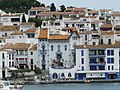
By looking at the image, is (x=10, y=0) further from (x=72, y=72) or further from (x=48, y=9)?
(x=72, y=72)

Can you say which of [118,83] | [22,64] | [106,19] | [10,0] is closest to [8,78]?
[22,64]

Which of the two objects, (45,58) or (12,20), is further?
(12,20)

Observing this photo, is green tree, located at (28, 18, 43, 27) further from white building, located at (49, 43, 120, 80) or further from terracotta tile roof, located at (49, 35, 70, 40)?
white building, located at (49, 43, 120, 80)

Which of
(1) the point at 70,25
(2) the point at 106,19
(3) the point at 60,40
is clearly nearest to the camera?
(3) the point at 60,40

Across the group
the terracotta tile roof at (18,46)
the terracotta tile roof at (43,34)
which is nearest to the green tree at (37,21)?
the terracotta tile roof at (18,46)

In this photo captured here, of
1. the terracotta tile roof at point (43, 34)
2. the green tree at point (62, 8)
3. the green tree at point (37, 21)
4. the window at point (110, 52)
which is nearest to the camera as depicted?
the window at point (110, 52)

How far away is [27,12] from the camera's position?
266 ft

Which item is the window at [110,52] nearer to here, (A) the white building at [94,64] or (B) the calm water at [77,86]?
(A) the white building at [94,64]

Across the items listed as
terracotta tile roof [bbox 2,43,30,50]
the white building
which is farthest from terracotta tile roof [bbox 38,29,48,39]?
the white building

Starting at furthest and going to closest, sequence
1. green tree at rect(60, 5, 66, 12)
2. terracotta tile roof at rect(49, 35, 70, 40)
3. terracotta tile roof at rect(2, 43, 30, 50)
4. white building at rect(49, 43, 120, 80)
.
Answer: green tree at rect(60, 5, 66, 12) < terracotta tile roof at rect(2, 43, 30, 50) < terracotta tile roof at rect(49, 35, 70, 40) < white building at rect(49, 43, 120, 80)

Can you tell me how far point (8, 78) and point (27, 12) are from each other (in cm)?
2737

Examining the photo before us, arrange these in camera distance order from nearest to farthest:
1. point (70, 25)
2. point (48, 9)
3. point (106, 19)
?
1. point (70, 25)
2. point (106, 19)
3. point (48, 9)

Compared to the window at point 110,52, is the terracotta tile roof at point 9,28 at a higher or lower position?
higher

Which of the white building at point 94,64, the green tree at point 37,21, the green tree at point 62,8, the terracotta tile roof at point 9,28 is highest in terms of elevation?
the green tree at point 62,8
